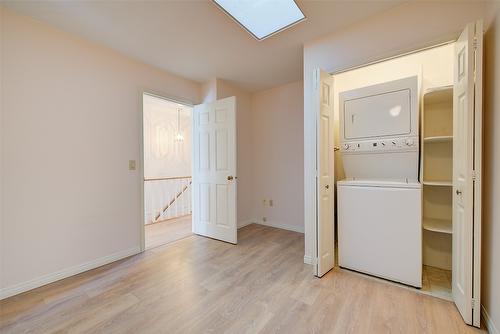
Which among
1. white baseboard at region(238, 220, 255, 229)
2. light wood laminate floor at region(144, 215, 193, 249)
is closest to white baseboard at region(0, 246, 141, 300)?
light wood laminate floor at region(144, 215, 193, 249)

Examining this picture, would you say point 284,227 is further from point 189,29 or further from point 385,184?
point 189,29

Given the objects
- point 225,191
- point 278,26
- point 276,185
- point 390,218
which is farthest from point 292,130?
point 390,218

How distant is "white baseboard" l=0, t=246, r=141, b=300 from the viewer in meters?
1.72

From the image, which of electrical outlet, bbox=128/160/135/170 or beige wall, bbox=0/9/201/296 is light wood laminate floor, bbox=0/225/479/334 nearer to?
beige wall, bbox=0/9/201/296

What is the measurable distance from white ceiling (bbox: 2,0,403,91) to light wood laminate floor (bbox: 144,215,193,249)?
7.94ft

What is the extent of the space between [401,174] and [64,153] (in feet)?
10.9

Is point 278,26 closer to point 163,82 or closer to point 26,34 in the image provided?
point 163,82

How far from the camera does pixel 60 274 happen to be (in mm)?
1984

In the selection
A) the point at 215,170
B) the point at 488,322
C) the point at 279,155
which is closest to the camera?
the point at 488,322

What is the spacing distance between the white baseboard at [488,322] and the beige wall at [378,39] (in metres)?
1.23

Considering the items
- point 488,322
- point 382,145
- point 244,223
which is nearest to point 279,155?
point 244,223

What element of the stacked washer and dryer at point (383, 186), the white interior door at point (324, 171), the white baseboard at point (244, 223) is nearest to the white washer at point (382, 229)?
the stacked washer and dryer at point (383, 186)

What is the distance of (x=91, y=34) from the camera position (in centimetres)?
206

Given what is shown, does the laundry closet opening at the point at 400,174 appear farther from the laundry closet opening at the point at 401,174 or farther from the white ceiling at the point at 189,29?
the white ceiling at the point at 189,29
